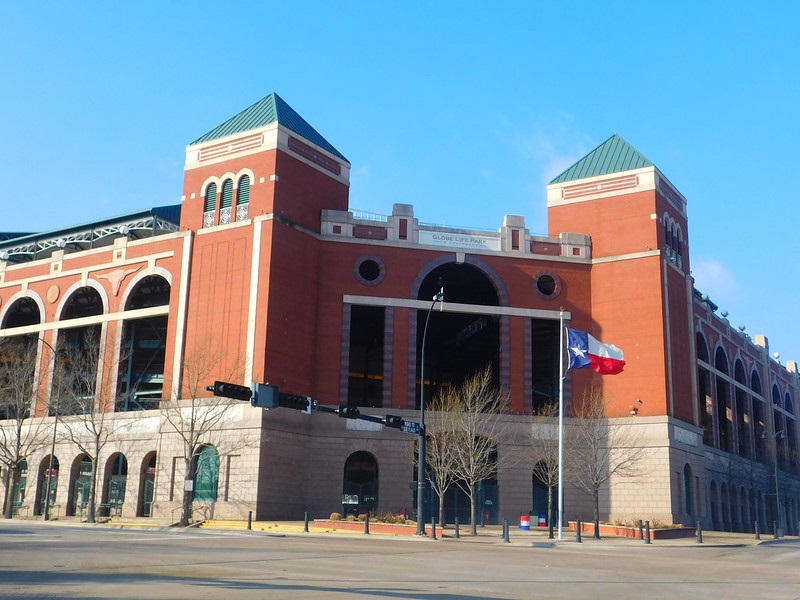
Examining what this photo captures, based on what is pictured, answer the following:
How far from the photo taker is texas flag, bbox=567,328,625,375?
43.9m

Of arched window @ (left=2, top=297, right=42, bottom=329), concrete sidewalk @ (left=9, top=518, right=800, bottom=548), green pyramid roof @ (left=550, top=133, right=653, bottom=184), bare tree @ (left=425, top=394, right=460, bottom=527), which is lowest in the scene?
concrete sidewalk @ (left=9, top=518, right=800, bottom=548)

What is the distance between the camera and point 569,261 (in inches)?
2397

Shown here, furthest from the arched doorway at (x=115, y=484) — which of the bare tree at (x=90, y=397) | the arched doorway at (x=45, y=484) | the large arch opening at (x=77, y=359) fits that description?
the arched doorway at (x=45, y=484)

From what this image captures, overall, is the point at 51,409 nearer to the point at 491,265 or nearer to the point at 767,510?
the point at 491,265

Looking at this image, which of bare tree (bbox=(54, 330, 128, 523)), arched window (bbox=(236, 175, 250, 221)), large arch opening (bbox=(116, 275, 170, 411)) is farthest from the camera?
large arch opening (bbox=(116, 275, 170, 411))

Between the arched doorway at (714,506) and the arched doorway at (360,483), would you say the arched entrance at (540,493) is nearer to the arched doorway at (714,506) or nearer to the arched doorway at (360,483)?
the arched doorway at (360,483)

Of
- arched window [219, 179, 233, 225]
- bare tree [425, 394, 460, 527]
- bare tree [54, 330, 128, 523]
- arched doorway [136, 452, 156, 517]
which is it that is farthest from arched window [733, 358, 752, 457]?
bare tree [54, 330, 128, 523]

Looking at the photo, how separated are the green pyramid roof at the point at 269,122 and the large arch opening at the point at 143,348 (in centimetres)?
1174

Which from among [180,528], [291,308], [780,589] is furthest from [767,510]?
[780,589]

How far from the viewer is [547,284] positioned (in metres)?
60.9

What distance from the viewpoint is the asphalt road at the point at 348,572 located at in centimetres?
1628

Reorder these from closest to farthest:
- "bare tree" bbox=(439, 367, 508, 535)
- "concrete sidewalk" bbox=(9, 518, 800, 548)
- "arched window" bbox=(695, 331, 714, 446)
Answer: "concrete sidewalk" bbox=(9, 518, 800, 548)
"bare tree" bbox=(439, 367, 508, 535)
"arched window" bbox=(695, 331, 714, 446)

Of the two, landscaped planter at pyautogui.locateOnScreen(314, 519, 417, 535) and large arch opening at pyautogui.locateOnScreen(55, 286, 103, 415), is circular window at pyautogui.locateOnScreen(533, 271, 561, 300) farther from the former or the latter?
large arch opening at pyautogui.locateOnScreen(55, 286, 103, 415)

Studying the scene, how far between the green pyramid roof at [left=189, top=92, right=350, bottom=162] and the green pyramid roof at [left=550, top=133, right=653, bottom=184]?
17248 millimetres
